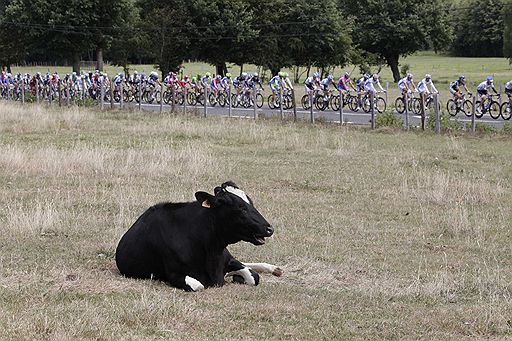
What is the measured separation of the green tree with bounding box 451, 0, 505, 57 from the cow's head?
100m

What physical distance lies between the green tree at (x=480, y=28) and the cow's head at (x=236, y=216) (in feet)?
328

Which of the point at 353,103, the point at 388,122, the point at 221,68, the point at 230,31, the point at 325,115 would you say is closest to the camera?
the point at 388,122

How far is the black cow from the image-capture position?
8062 millimetres

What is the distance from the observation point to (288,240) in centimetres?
1068

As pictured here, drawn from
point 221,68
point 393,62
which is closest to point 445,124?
point 221,68

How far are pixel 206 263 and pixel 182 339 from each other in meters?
1.76

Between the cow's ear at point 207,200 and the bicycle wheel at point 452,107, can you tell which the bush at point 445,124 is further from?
the cow's ear at point 207,200

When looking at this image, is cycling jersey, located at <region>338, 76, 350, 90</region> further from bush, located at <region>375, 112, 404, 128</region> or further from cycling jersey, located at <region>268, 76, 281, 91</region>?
bush, located at <region>375, 112, 404, 128</region>

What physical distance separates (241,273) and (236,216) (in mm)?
661

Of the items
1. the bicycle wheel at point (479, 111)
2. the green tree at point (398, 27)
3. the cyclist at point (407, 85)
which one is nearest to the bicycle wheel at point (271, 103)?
the cyclist at point (407, 85)

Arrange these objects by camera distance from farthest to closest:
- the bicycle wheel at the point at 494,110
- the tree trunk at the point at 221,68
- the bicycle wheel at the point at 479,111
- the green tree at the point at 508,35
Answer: the green tree at the point at 508,35, the tree trunk at the point at 221,68, the bicycle wheel at the point at 479,111, the bicycle wheel at the point at 494,110

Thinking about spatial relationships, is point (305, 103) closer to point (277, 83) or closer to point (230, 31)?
point (277, 83)

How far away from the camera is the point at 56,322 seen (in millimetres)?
6695

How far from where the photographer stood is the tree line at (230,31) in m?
63.6
